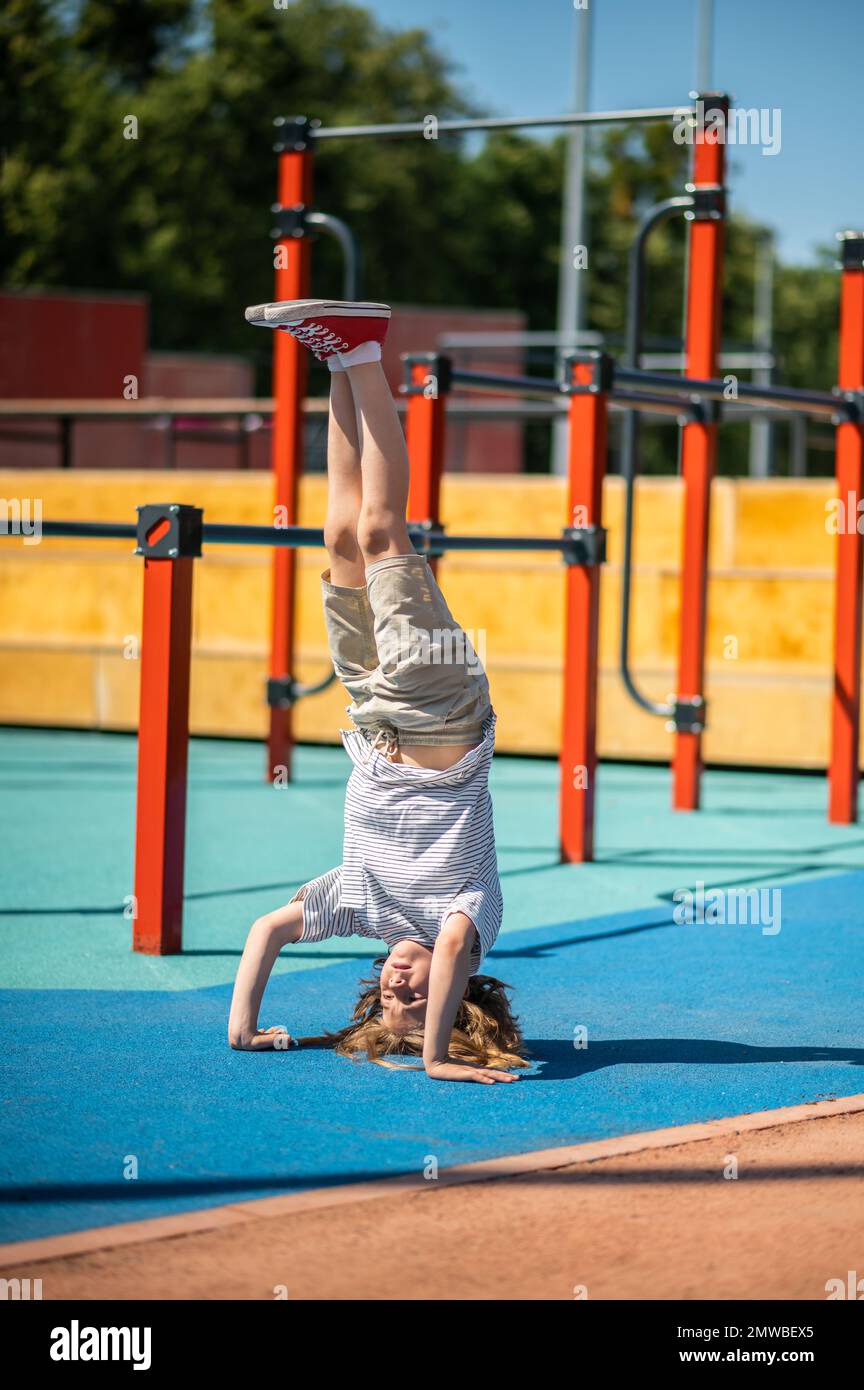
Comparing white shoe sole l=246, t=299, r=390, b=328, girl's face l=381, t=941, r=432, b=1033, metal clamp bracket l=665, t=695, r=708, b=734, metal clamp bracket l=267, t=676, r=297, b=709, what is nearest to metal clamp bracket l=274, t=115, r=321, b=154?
metal clamp bracket l=267, t=676, r=297, b=709

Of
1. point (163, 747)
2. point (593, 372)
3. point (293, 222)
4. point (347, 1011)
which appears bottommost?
point (347, 1011)

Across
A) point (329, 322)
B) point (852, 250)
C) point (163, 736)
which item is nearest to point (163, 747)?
point (163, 736)

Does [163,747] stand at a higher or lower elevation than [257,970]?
higher

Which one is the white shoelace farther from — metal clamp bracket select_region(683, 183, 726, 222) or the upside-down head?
metal clamp bracket select_region(683, 183, 726, 222)

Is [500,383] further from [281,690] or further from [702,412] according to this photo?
[281,690]

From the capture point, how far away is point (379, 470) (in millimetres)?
4922

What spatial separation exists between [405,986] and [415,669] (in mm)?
781

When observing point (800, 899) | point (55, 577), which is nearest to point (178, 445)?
point (55, 577)

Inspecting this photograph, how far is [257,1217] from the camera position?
144 inches

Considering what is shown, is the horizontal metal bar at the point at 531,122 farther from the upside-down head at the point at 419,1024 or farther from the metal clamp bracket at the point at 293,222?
the upside-down head at the point at 419,1024

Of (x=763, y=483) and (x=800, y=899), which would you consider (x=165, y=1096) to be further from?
(x=763, y=483)

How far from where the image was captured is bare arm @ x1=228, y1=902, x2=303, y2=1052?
492 centimetres
